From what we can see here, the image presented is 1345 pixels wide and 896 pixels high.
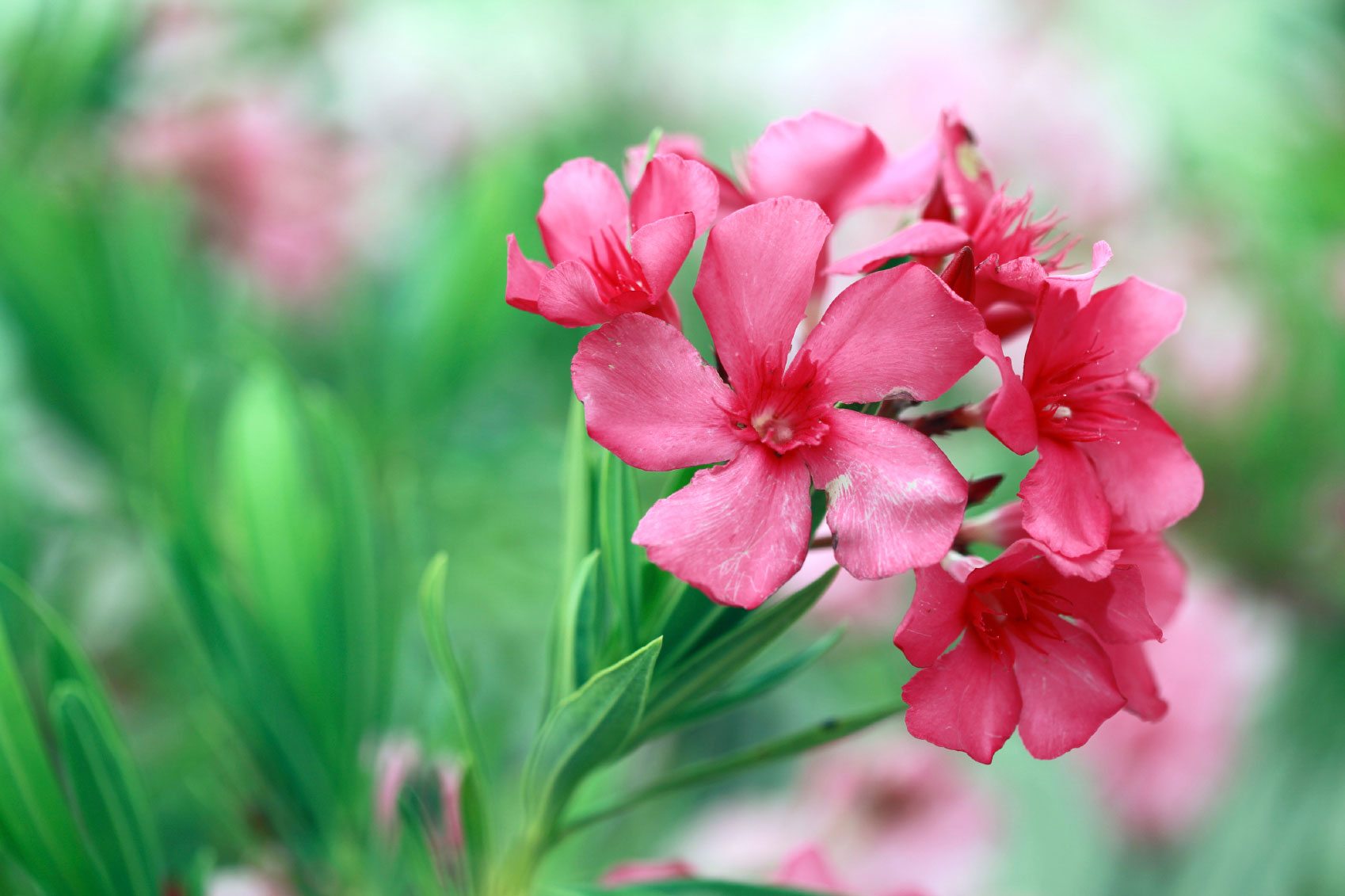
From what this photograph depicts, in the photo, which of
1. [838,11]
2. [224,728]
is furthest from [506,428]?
[838,11]

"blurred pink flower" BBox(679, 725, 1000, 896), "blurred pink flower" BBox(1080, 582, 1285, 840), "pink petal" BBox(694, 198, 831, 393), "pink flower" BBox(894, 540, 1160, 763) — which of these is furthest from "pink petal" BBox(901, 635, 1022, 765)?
"blurred pink flower" BBox(1080, 582, 1285, 840)

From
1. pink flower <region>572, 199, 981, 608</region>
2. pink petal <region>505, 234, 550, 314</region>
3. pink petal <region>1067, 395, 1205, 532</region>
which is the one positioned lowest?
pink petal <region>1067, 395, 1205, 532</region>

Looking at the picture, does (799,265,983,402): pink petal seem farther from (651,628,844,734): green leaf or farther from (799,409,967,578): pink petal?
(651,628,844,734): green leaf

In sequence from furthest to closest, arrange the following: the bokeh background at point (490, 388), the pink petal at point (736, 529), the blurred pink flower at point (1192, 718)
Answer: the blurred pink flower at point (1192, 718) → the bokeh background at point (490, 388) → the pink petal at point (736, 529)

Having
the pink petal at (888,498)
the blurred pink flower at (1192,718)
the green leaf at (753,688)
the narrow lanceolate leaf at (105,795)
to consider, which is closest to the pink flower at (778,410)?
the pink petal at (888,498)

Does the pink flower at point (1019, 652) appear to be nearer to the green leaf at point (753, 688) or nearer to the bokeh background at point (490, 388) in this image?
the green leaf at point (753, 688)

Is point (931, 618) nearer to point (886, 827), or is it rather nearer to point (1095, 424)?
point (1095, 424)

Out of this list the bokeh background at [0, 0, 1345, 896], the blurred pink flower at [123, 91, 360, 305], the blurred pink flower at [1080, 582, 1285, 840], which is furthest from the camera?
the blurred pink flower at [1080, 582, 1285, 840]

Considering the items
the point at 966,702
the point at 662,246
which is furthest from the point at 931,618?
the point at 662,246

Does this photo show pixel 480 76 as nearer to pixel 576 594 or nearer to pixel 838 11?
pixel 838 11
